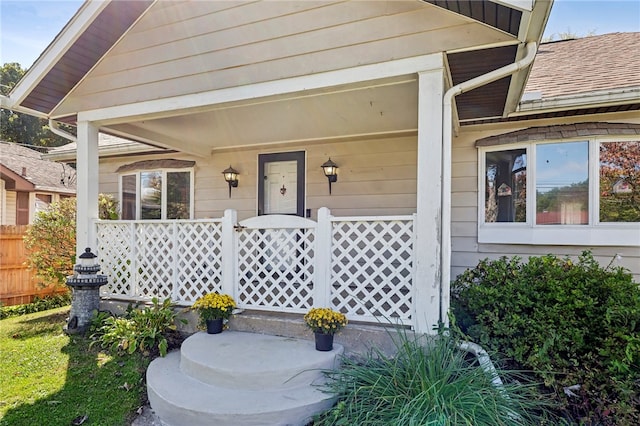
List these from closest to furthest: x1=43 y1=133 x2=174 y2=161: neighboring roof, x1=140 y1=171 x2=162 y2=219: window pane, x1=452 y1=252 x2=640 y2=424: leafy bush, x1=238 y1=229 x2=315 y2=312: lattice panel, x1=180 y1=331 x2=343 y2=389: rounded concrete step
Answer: x1=452 y1=252 x2=640 y2=424: leafy bush
x1=180 y1=331 x2=343 y2=389: rounded concrete step
x1=238 y1=229 x2=315 y2=312: lattice panel
x1=43 y1=133 x2=174 y2=161: neighboring roof
x1=140 y1=171 x2=162 y2=219: window pane

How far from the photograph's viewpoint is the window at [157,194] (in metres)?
7.12

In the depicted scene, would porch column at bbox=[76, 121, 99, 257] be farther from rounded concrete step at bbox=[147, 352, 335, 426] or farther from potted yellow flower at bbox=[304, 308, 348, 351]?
potted yellow flower at bbox=[304, 308, 348, 351]

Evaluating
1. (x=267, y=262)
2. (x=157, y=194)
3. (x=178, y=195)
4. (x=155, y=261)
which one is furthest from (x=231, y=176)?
(x=267, y=262)

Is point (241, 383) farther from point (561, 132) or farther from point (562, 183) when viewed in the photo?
point (561, 132)

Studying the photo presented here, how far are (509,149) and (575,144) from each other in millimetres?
757

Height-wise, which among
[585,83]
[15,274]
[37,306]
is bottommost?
[37,306]

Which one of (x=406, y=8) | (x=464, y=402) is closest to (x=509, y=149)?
(x=406, y=8)

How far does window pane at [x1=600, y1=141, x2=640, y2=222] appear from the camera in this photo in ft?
14.6

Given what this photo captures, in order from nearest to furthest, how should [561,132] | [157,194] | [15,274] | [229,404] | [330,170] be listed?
1. [229,404]
2. [561,132]
3. [330,170]
4. [15,274]
5. [157,194]

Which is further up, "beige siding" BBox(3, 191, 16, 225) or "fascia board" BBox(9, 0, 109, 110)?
"fascia board" BBox(9, 0, 109, 110)

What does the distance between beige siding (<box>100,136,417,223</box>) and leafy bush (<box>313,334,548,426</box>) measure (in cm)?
303

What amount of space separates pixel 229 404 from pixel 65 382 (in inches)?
73.8

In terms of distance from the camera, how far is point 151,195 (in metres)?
7.40

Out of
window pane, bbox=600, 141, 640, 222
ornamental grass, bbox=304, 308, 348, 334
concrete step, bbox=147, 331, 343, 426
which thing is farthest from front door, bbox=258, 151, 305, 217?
window pane, bbox=600, 141, 640, 222
